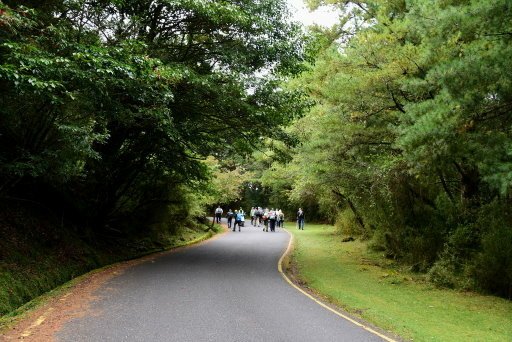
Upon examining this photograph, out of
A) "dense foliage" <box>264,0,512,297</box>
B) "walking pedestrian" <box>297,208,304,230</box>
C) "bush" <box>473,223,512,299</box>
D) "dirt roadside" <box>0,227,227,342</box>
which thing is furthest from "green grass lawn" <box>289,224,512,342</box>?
"walking pedestrian" <box>297,208,304,230</box>

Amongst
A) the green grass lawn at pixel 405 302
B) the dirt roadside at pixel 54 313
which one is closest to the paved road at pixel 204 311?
the dirt roadside at pixel 54 313

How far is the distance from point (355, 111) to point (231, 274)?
19.9 ft

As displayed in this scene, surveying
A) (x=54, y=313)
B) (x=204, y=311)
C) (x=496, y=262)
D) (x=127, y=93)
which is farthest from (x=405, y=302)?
(x=127, y=93)

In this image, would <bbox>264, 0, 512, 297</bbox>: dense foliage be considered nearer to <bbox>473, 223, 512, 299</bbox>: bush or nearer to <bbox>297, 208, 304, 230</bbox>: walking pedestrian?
<bbox>473, 223, 512, 299</bbox>: bush

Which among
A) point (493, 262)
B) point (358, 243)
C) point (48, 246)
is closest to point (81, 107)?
point (48, 246)

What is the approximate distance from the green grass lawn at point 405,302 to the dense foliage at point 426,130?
4.22 ft

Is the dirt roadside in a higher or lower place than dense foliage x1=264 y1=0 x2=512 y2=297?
lower

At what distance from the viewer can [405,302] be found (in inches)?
383

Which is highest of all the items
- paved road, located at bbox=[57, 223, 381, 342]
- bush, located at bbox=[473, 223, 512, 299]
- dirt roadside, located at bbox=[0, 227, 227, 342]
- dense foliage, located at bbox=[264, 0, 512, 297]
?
dense foliage, located at bbox=[264, 0, 512, 297]

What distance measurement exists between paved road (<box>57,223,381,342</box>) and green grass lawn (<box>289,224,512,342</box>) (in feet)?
3.11

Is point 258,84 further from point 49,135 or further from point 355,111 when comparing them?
point 49,135

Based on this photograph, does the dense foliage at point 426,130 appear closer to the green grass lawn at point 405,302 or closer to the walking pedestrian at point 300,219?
the green grass lawn at point 405,302

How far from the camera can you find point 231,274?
1179 cm

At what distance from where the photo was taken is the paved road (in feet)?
20.6
